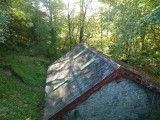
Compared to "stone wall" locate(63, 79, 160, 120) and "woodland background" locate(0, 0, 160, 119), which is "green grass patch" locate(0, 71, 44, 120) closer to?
"woodland background" locate(0, 0, 160, 119)

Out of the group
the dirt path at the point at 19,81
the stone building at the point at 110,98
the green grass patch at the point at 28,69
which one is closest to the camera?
the stone building at the point at 110,98

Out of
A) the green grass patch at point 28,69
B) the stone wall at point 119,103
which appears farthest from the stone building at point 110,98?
the green grass patch at point 28,69

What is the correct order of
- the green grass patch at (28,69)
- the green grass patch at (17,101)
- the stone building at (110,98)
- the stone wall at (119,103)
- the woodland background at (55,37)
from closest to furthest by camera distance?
the stone building at (110,98)
the stone wall at (119,103)
the green grass patch at (17,101)
the woodland background at (55,37)
the green grass patch at (28,69)

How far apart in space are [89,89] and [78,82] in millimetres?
2025

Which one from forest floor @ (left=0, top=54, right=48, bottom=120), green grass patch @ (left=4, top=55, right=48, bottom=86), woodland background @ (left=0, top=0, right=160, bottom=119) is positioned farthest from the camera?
green grass patch @ (left=4, top=55, right=48, bottom=86)

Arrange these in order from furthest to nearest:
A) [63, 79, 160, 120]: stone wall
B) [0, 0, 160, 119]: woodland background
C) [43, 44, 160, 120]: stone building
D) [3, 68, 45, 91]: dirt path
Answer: [3, 68, 45, 91]: dirt path, [0, 0, 160, 119]: woodland background, [63, 79, 160, 120]: stone wall, [43, 44, 160, 120]: stone building

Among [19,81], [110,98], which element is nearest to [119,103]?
[110,98]

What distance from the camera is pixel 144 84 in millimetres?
14016

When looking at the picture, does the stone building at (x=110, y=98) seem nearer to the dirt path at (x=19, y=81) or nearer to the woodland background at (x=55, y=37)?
the woodland background at (x=55, y=37)

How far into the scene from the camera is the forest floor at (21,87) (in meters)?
16.4

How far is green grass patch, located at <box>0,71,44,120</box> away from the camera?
15.9m

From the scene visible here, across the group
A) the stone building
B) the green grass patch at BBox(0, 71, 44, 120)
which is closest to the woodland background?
the green grass patch at BBox(0, 71, 44, 120)

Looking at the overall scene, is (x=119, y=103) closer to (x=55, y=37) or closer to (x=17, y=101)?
(x=17, y=101)

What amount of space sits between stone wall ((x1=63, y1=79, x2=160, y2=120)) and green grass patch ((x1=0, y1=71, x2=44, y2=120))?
12.2 feet
